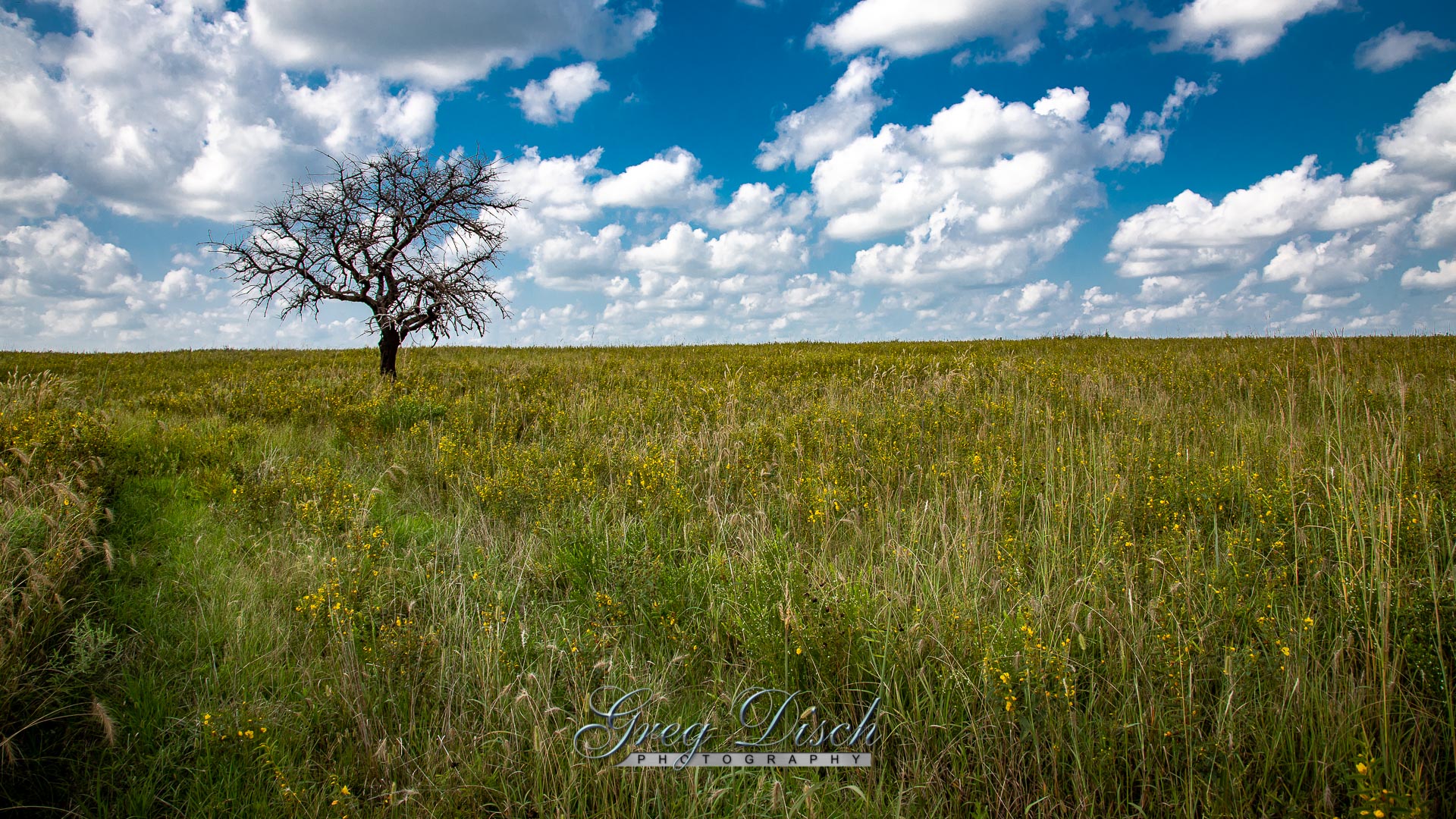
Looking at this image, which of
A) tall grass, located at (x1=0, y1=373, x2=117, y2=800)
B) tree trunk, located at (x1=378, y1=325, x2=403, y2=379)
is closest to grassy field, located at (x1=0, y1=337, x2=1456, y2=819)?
tall grass, located at (x1=0, y1=373, x2=117, y2=800)

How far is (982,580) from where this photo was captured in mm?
3252

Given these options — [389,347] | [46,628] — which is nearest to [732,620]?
[46,628]

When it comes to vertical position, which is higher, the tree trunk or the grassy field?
the tree trunk

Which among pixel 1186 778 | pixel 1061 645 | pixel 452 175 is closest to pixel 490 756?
pixel 1061 645

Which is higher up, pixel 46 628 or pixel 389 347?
pixel 389 347

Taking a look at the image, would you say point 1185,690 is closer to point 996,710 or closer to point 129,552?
point 996,710

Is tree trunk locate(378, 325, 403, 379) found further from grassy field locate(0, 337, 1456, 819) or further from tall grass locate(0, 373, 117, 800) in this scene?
tall grass locate(0, 373, 117, 800)

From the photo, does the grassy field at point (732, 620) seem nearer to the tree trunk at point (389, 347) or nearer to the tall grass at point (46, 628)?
the tall grass at point (46, 628)

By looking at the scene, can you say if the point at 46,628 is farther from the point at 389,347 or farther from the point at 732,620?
the point at 389,347

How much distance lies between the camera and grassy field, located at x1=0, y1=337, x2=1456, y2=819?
7.48 feet

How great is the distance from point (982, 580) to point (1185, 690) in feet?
3.05

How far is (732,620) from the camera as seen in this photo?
3.00 m

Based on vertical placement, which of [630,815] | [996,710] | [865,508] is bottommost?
[630,815]

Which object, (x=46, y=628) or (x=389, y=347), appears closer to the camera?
(x=46, y=628)
